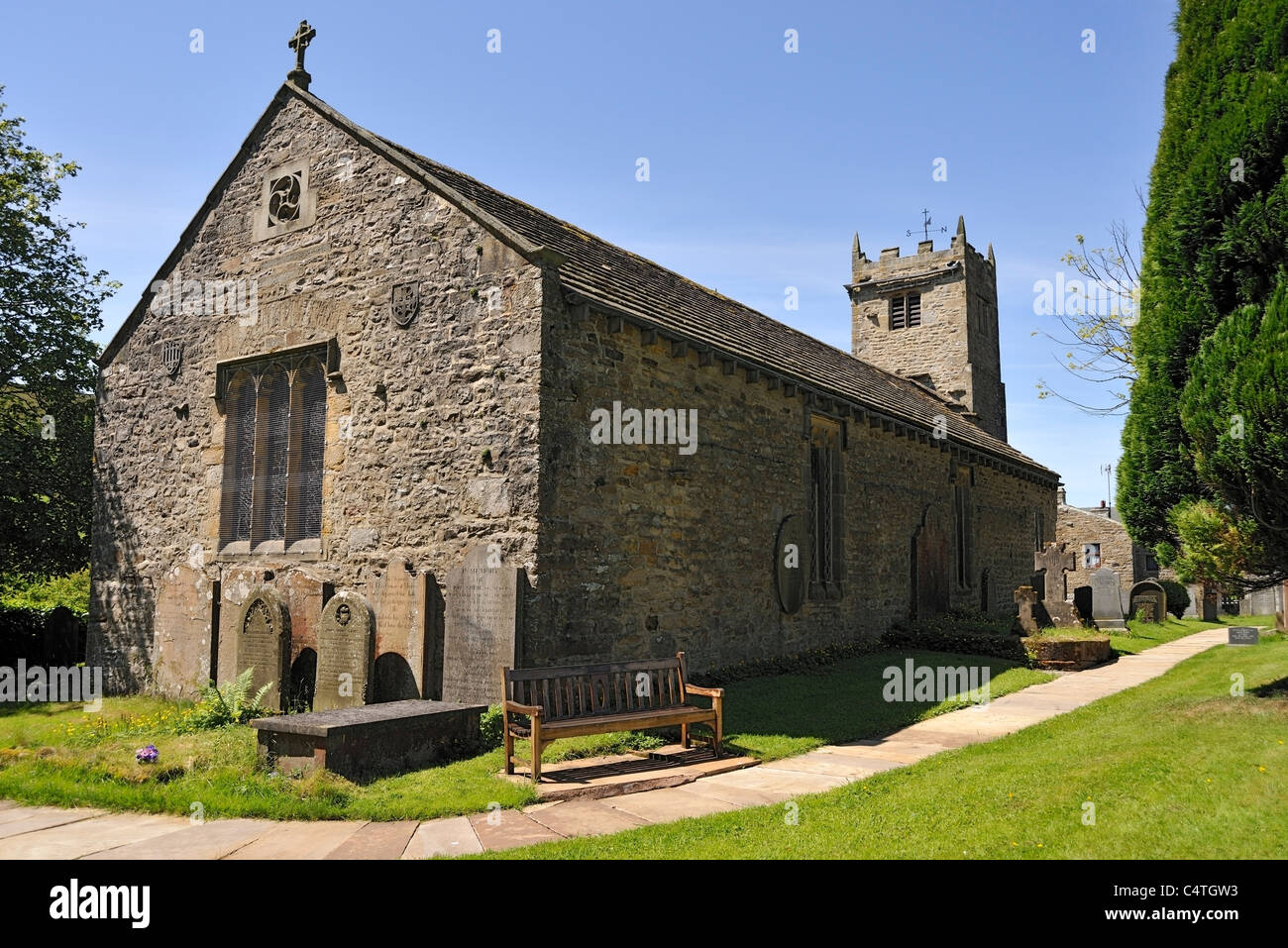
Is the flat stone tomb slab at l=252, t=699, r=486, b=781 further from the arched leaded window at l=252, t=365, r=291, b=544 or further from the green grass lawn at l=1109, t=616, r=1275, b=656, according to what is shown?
the green grass lawn at l=1109, t=616, r=1275, b=656

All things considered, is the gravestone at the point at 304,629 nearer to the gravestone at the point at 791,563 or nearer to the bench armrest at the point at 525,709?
the bench armrest at the point at 525,709

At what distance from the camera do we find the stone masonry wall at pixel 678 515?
9.69 metres

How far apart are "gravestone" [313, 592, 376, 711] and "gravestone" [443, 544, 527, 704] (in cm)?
93

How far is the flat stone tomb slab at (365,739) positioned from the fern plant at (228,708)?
2.79 meters

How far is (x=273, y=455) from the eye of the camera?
1233 centimetres

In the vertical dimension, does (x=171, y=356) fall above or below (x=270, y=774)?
above

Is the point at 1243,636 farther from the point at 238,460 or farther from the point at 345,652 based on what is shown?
the point at 238,460

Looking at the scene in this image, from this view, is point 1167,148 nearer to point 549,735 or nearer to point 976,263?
point 549,735

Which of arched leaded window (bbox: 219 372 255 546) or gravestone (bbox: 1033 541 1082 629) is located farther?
gravestone (bbox: 1033 541 1082 629)

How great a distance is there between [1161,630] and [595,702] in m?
19.5

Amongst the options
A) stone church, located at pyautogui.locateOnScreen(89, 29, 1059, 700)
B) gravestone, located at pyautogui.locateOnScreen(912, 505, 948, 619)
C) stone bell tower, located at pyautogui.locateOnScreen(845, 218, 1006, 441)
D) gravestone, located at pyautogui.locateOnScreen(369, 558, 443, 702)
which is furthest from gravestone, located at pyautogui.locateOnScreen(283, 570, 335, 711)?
stone bell tower, located at pyautogui.locateOnScreen(845, 218, 1006, 441)

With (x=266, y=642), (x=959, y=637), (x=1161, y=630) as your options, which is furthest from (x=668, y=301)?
(x=1161, y=630)

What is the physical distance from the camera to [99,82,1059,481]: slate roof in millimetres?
10612
